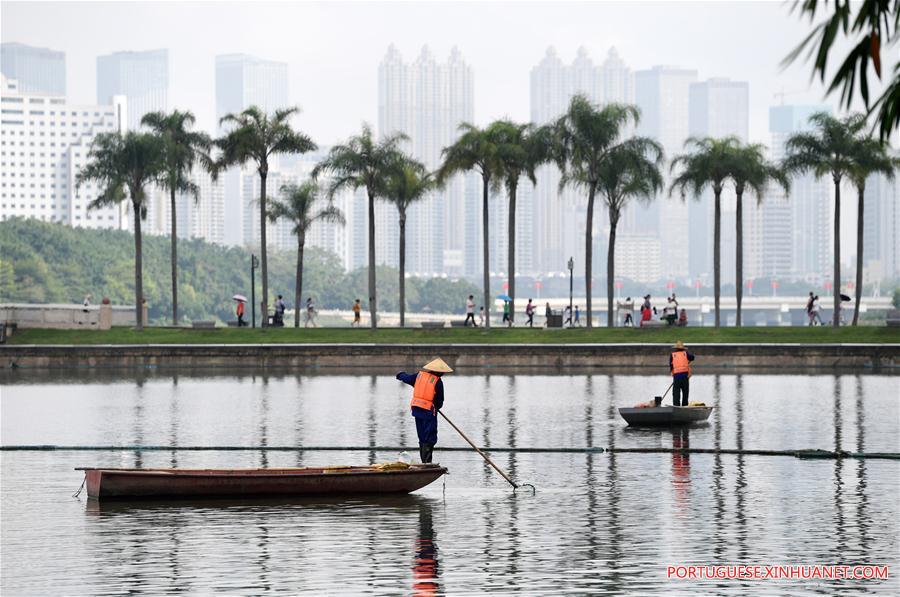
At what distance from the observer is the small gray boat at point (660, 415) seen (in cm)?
3619

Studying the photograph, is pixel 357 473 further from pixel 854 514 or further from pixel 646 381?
pixel 646 381

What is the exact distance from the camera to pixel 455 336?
70.6 metres

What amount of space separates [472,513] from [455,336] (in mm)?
47881

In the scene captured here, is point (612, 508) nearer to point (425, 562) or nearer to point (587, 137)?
point (425, 562)

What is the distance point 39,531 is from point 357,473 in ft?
16.4

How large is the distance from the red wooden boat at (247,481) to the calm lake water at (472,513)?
0.31 meters

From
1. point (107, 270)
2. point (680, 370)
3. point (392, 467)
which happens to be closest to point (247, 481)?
point (392, 467)

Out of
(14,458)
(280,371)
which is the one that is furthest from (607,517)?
(280,371)

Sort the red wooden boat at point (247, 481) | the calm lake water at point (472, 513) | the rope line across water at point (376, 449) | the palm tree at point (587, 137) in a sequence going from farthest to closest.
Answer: the palm tree at point (587, 137) → the rope line across water at point (376, 449) → the red wooden boat at point (247, 481) → the calm lake water at point (472, 513)

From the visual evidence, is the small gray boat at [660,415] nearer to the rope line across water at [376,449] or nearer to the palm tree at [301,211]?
the rope line across water at [376,449]

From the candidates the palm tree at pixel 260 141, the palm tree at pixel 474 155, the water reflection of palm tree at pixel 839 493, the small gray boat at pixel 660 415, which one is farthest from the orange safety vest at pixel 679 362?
the palm tree at pixel 260 141

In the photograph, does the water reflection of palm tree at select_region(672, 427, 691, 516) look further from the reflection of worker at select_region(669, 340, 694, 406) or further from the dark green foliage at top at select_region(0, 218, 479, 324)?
the dark green foliage at top at select_region(0, 218, 479, 324)

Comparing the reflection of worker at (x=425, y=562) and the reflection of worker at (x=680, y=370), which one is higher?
the reflection of worker at (x=680, y=370)

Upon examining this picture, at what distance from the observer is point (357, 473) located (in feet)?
77.7
